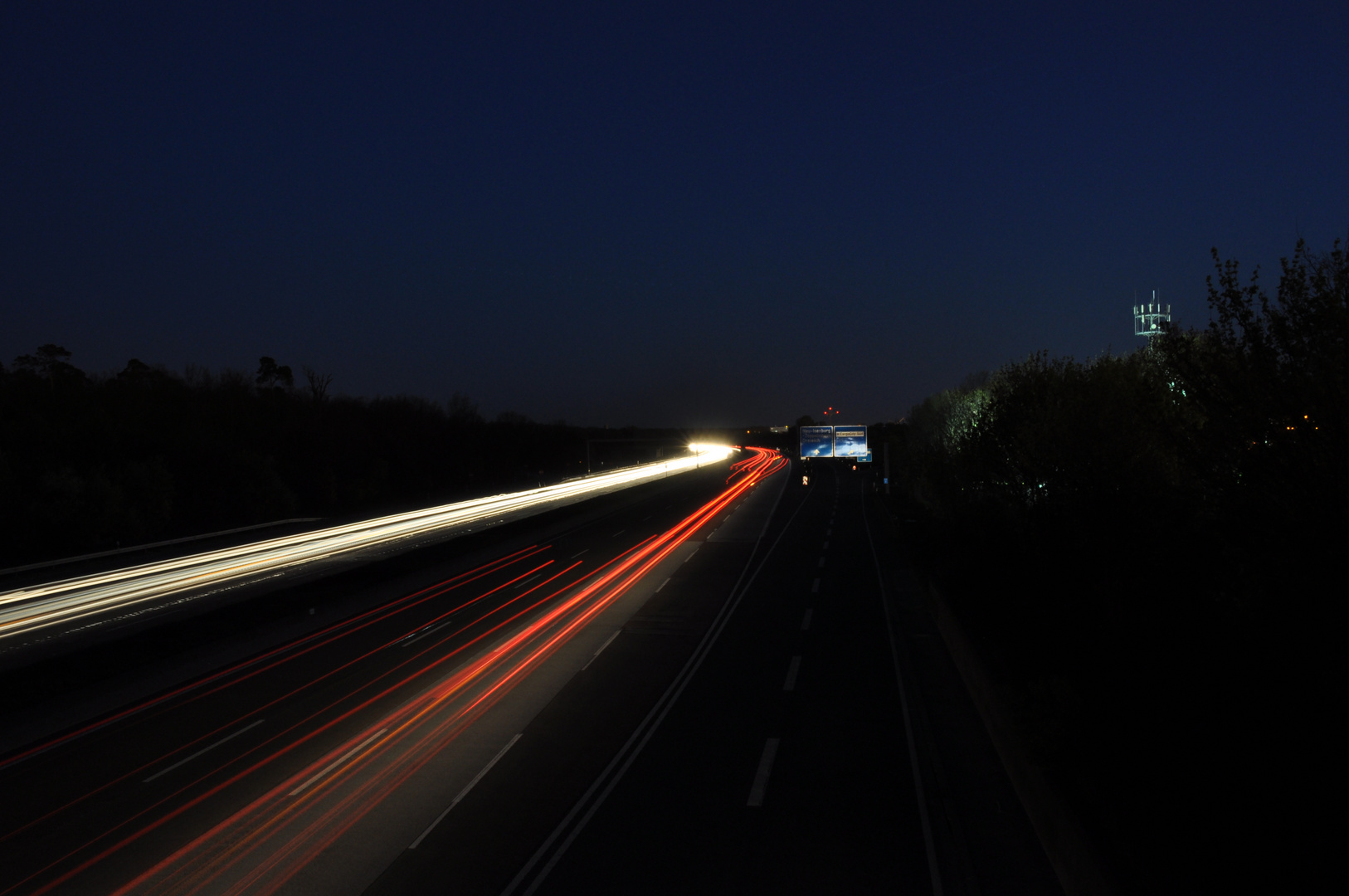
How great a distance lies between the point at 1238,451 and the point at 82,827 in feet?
49.4

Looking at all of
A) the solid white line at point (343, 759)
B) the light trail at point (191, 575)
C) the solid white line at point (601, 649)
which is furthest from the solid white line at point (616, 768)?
the light trail at point (191, 575)

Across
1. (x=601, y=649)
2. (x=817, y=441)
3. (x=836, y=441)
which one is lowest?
(x=601, y=649)

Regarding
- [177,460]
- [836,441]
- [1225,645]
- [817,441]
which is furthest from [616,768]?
[817,441]

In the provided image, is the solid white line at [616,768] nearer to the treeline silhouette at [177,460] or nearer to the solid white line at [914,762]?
the solid white line at [914,762]

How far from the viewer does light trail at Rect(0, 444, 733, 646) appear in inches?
819

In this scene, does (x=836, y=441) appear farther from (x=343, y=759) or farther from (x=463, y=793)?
(x=463, y=793)

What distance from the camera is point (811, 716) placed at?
48.4ft

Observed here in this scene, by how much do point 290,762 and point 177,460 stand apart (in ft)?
174

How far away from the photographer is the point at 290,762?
40.8 ft

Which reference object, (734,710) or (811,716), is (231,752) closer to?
(734,710)

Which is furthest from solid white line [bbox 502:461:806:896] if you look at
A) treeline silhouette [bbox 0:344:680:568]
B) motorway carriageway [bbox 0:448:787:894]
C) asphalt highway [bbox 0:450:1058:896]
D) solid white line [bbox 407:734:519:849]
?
treeline silhouette [bbox 0:344:680:568]

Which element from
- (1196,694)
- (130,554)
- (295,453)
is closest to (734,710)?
(1196,694)

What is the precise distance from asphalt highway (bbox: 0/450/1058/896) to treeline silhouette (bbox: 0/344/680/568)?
102ft

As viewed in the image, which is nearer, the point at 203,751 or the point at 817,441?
the point at 203,751
